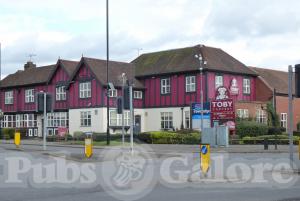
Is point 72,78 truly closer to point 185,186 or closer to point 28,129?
point 28,129

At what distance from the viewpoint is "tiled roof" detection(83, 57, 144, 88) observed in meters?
54.5

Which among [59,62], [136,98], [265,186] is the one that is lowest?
[265,186]

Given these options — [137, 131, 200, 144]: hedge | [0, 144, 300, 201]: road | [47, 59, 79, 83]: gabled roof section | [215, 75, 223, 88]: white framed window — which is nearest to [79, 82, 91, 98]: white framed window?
[47, 59, 79, 83]: gabled roof section

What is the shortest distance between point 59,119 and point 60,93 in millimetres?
2669

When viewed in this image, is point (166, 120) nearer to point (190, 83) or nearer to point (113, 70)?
point (190, 83)

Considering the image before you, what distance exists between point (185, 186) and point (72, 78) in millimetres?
43062

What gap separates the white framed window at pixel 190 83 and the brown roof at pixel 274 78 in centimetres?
880

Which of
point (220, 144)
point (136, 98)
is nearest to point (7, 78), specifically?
point (136, 98)

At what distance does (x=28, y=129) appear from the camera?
63.0 m

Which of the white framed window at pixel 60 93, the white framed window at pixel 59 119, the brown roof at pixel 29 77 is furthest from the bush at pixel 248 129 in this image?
the brown roof at pixel 29 77

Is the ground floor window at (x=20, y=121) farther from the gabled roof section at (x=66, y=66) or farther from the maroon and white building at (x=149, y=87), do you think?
the gabled roof section at (x=66, y=66)

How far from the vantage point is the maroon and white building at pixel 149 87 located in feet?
174

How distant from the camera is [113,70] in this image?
56656 mm

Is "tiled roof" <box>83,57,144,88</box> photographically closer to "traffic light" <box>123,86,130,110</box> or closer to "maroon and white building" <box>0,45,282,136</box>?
"maroon and white building" <box>0,45,282,136</box>
